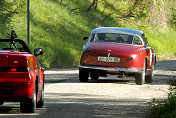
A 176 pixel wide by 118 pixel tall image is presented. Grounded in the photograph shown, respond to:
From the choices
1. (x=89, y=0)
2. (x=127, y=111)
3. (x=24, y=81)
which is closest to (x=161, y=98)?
(x=127, y=111)

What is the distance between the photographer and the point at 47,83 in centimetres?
1836

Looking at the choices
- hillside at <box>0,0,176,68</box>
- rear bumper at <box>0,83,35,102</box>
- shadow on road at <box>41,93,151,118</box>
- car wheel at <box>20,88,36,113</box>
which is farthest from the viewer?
hillside at <box>0,0,176,68</box>

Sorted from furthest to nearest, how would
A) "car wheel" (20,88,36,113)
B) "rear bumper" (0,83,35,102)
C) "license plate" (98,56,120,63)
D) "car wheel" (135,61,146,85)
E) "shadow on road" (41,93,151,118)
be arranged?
"car wheel" (135,61,146,85), "license plate" (98,56,120,63), "shadow on road" (41,93,151,118), "car wheel" (20,88,36,113), "rear bumper" (0,83,35,102)

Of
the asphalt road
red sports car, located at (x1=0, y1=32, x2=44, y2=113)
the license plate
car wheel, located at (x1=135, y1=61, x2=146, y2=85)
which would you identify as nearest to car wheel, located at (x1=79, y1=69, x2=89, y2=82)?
the asphalt road

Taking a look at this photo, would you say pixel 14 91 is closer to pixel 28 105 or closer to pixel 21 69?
pixel 21 69

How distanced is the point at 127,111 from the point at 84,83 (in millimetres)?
7168

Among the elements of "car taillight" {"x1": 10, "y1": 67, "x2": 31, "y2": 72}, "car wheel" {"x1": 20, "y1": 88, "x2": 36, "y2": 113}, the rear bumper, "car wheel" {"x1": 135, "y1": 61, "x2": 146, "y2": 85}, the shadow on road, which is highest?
"car taillight" {"x1": 10, "y1": 67, "x2": 31, "y2": 72}

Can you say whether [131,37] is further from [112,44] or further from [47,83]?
[47,83]

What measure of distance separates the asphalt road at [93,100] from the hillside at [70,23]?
1150 cm

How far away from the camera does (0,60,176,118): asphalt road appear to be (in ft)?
35.2

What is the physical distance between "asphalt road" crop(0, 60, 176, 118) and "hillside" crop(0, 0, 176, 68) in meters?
11.5

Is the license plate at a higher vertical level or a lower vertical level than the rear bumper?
lower

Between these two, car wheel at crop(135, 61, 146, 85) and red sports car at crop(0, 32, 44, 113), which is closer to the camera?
red sports car at crop(0, 32, 44, 113)

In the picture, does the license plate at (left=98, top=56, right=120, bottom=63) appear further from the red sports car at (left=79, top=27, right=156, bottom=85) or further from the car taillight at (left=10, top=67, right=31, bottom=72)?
the car taillight at (left=10, top=67, right=31, bottom=72)
